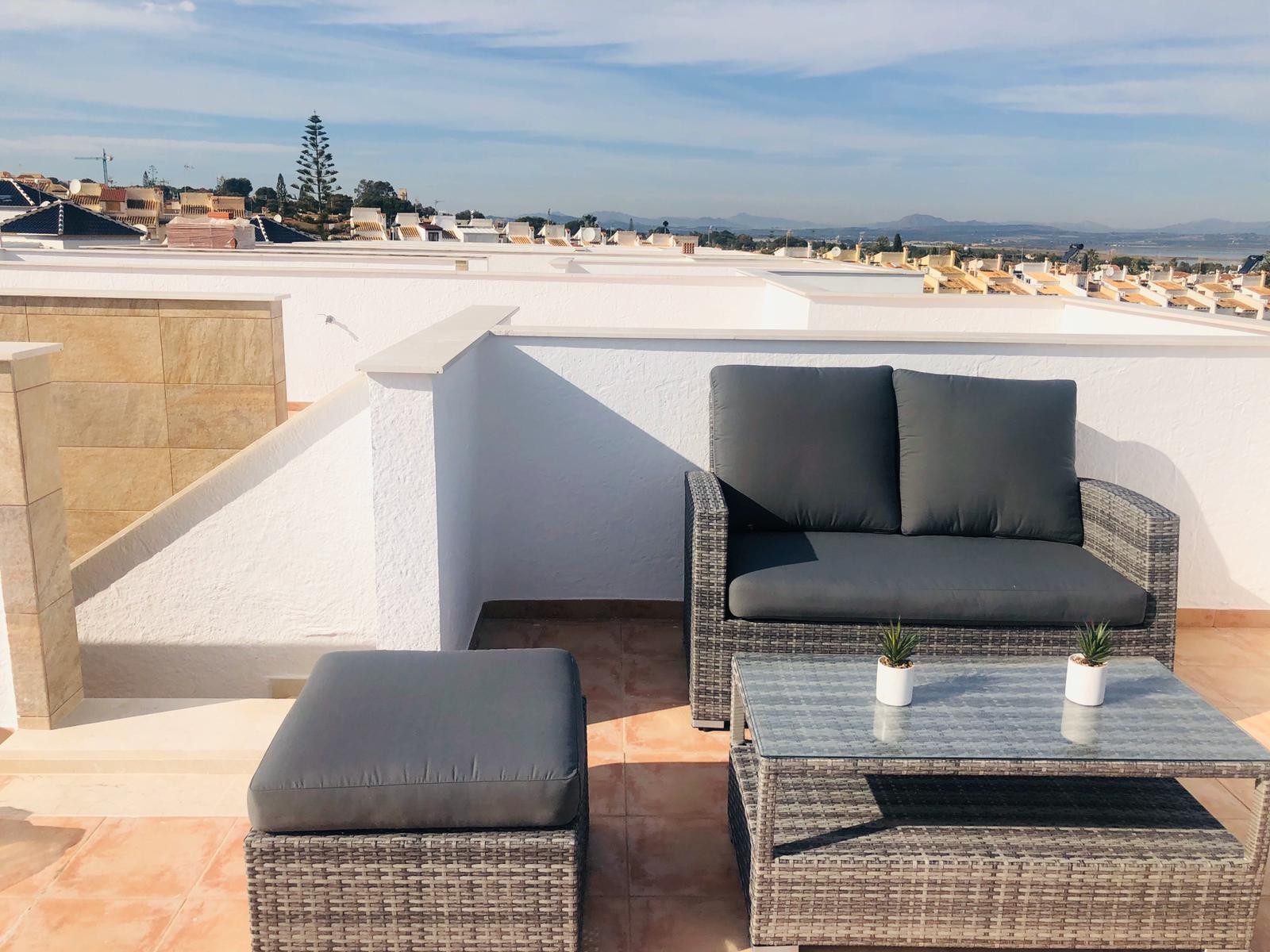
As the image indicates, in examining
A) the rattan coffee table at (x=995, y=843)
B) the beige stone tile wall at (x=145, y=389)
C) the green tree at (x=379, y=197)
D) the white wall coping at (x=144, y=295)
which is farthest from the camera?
the green tree at (x=379, y=197)

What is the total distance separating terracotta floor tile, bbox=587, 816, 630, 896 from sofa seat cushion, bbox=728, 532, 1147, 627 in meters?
0.76

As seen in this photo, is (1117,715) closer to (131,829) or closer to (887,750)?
(887,750)

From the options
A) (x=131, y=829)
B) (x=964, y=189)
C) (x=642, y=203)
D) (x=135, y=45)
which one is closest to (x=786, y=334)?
(x=131, y=829)

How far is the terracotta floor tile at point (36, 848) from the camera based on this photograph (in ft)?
7.47

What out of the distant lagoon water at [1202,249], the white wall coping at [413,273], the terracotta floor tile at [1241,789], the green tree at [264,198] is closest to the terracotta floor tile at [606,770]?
the terracotta floor tile at [1241,789]

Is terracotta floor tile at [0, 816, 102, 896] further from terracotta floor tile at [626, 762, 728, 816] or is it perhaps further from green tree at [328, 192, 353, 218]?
green tree at [328, 192, 353, 218]

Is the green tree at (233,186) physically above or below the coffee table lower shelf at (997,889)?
above

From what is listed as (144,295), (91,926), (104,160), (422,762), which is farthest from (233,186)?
(422,762)

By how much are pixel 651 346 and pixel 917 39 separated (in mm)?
19904

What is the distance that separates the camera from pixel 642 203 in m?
47.7

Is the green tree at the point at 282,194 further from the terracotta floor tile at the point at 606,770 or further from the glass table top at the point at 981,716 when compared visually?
the glass table top at the point at 981,716

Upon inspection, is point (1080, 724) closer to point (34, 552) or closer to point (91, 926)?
point (91, 926)

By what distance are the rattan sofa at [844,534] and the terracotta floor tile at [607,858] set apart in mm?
609

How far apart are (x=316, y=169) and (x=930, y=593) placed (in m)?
52.3
